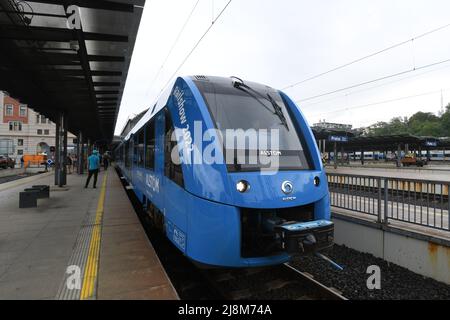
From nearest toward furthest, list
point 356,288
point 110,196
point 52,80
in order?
point 356,288, point 52,80, point 110,196

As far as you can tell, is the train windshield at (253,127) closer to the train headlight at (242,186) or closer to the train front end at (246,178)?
the train front end at (246,178)

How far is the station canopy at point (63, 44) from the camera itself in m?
5.70

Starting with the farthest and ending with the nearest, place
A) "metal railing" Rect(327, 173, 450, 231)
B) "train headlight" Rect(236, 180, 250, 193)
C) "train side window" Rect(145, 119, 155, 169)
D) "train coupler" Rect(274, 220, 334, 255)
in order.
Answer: "train side window" Rect(145, 119, 155, 169) < "metal railing" Rect(327, 173, 450, 231) < "train headlight" Rect(236, 180, 250, 193) < "train coupler" Rect(274, 220, 334, 255)

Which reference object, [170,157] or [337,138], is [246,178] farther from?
[337,138]

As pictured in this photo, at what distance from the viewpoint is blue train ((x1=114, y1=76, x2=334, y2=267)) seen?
122 inches

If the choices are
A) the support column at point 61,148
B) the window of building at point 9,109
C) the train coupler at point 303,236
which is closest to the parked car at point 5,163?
the support column at point 61,148

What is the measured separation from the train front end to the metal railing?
6.85 ft

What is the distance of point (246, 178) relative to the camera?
3205 millimetres

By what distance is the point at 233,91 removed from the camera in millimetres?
4031

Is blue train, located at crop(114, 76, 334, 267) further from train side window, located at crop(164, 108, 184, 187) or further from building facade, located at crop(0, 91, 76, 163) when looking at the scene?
building facade, located at crop(0, 91, 76, 163)

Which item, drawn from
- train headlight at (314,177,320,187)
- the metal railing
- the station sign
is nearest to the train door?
train headlight at (314,177,320,187)

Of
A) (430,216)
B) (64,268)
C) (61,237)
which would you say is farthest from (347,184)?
(61,237)
